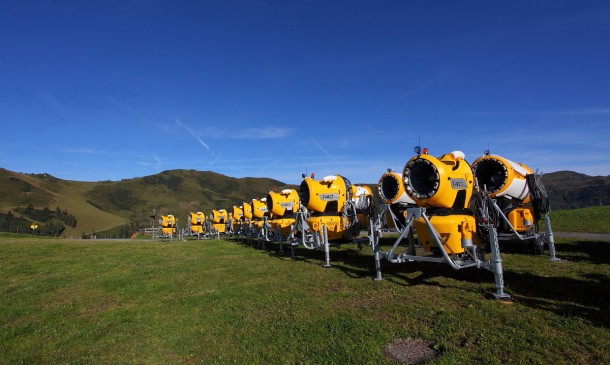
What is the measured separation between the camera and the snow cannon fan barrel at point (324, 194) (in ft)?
46.3

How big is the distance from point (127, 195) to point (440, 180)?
479ft

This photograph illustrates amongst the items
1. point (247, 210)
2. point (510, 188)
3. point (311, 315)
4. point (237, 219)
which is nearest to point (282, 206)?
point (247, 210)

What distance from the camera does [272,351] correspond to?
555cm

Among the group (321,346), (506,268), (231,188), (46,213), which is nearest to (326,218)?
(506,268)

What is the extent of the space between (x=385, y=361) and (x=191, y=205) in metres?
136

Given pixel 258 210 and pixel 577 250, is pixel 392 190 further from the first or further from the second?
pixel 258 210

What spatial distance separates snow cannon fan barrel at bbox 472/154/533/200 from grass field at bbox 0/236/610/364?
2562 millimetres

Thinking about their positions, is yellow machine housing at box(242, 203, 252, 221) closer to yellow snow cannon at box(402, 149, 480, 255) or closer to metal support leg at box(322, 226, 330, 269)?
metal support leg at box(322, 226, 330, 269)

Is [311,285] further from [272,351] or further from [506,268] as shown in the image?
[506,268]

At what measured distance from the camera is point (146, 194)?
5605 inches

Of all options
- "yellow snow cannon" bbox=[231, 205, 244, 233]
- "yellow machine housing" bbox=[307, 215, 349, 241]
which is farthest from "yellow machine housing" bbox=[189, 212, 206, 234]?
"yellow machine housing" bbox=[307, 215, 349, 241]

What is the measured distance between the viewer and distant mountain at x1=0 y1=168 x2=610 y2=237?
308 feet

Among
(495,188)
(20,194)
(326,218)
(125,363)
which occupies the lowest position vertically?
(125,363)

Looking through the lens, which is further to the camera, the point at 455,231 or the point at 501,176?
the point at 501,176
